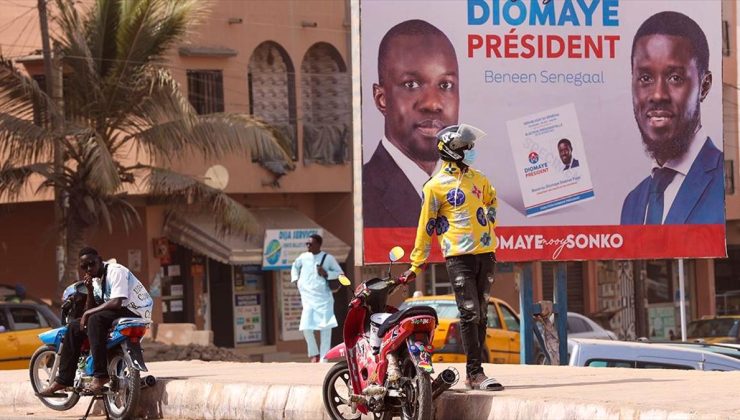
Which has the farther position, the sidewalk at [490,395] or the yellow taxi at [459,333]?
the yellow taxi at [459,333]

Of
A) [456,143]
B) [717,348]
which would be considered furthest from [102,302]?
[717,348]

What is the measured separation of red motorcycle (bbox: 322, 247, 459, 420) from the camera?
30.6 ft

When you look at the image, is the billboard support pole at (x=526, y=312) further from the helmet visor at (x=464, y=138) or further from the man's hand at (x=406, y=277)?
the man's hand at (x=406, y=277)

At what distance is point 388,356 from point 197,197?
61.3ft

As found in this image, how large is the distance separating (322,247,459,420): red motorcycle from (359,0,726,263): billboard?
5.17m

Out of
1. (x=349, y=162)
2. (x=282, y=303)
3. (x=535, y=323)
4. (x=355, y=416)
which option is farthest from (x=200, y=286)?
(x=355, y=416)

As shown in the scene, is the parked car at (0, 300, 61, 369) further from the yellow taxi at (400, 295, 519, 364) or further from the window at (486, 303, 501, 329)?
the window at (486, 303, 501, 329)

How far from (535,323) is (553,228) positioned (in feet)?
3.93

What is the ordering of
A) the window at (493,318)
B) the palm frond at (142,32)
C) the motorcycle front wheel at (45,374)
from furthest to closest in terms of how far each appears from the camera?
1. the palm frond at (142,32)
2. the window at (493,318)
3. the motorcycle front wheel at (45,374)

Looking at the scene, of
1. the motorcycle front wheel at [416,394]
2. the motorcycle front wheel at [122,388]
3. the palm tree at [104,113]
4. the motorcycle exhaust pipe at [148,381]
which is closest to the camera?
the motorcycle front wheel at [416,394]

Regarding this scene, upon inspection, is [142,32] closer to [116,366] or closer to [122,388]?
[116,366]

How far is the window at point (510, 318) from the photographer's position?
2242 centimetres

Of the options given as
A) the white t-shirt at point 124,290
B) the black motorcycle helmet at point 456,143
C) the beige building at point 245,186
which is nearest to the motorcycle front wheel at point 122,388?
the white t-shirt at point 124,290

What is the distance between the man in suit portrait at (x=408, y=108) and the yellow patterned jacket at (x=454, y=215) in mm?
5043
